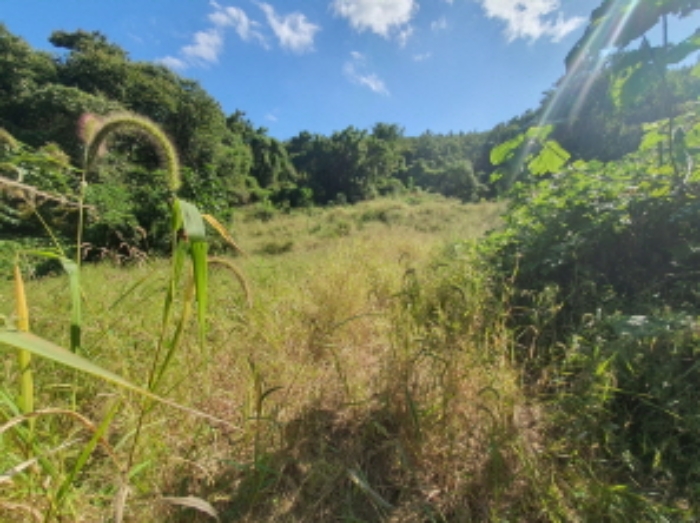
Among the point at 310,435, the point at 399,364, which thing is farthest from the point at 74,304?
the point at 399,364

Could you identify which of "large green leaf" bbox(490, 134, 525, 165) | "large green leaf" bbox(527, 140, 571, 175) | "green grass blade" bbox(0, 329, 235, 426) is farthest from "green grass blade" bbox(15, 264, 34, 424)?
"large green leaf" bbox(527, 140, 571, 175)

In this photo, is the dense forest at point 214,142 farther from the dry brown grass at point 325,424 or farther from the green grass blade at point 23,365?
the dry brown grass at point 325,424

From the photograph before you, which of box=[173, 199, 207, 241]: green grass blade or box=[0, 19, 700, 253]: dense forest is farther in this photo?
box=[0, 19, 700, 253]: dense forest

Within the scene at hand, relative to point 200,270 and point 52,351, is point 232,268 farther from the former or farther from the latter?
point 52,351

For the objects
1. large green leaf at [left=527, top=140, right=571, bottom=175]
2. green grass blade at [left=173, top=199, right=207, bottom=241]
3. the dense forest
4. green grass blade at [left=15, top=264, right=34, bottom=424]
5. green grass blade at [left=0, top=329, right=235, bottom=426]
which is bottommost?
green grass blade at [left=15, top=264, right=34, bottom=424]

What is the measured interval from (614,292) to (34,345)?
2264mm

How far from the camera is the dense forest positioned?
1.81m

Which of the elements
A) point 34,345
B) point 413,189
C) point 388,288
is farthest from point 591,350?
point 413,189

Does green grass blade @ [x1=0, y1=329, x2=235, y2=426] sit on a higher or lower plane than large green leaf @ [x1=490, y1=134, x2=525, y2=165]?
lower

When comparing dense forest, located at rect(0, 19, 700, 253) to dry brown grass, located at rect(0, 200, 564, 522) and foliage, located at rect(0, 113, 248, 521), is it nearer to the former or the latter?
foliage, located at rect(0, 113, 248, 521)

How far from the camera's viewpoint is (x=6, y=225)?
5492mm

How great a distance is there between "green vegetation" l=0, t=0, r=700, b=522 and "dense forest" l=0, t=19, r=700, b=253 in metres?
0.10

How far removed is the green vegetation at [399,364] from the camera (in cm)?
78

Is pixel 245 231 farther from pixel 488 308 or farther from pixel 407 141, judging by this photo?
pixel 407 141
